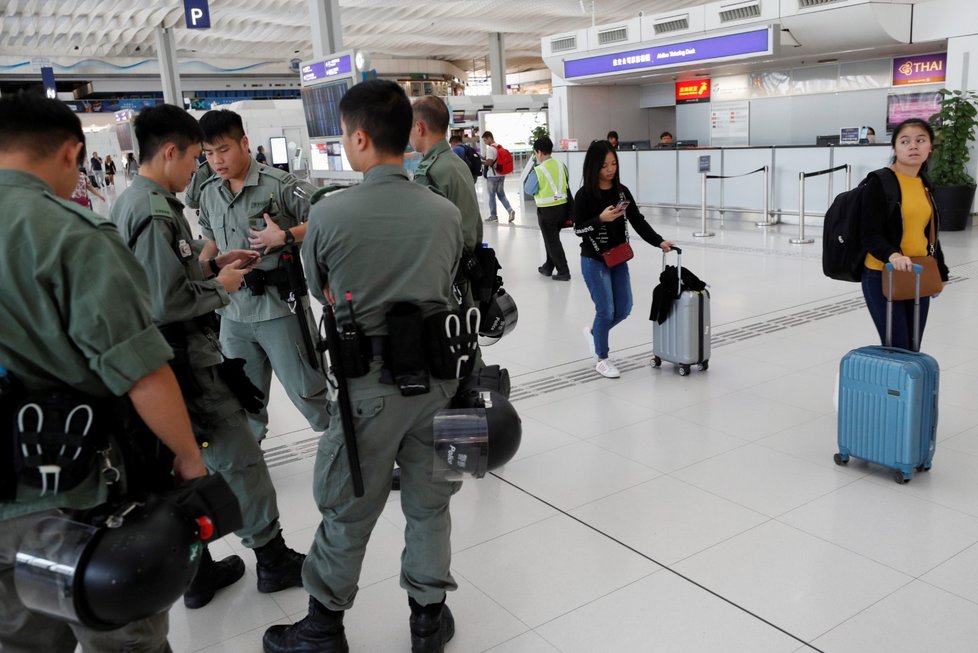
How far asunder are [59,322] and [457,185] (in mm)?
2051

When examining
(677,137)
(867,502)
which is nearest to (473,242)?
(867,502)

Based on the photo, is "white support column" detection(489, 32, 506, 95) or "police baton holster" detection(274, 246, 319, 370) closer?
"police baton holster" detection(274, 246, 319, 370)

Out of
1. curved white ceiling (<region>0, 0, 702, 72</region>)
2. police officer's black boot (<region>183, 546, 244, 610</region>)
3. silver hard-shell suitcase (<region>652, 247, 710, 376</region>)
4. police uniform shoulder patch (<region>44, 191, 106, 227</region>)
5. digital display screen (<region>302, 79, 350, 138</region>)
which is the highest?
curved white ceiling (<region>0, 0, 702, 72</region>)

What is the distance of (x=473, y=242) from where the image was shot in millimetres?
3305

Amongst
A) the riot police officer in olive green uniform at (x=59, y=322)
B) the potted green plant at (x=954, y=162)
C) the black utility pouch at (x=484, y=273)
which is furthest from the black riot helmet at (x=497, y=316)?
the potted green plant at (x=954, y=162)

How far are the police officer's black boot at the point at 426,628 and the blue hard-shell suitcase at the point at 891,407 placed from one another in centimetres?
201

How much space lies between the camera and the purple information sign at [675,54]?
11.7 m

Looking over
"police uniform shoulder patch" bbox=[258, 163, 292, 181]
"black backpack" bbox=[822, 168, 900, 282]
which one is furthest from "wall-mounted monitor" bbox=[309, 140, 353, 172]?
"black backpack" bbox=[822, 168, 900, 282]

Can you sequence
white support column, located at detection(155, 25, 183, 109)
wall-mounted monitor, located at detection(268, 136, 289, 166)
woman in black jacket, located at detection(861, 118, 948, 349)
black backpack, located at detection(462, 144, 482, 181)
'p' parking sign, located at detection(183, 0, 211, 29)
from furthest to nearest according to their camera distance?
1. wall-mounted monitor, located at detection(268, 136, 289, 166)
2. white support column, located at detection(155, 25, 183, 109)
3. 'p' parking sign, located at detection(183, 0, 211, 29)
4. black backpack, located at detection(462, 144, 482, 181)
5. woman in black jacket, located at detection(861, 118, 948, 349)

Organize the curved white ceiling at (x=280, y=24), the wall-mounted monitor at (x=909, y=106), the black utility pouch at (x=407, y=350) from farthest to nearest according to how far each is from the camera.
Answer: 1. the curved white ceiling at (x=280, y=24)
2. the wall-mounted monitor at (x=909, y=106)
3. the black utility pouch at (x=407, y=350)

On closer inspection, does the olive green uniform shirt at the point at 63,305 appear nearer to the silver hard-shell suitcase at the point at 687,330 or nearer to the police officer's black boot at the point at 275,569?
the police officer's black boot at the point at 275,569

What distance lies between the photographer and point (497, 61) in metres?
28.7

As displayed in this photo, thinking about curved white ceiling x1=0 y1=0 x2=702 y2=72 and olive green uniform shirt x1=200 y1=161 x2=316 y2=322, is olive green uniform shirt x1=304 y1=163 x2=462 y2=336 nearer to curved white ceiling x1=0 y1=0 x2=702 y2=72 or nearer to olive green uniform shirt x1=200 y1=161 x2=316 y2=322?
olive green uniform shirt x1=200 y1=161 x2=316 y2=322

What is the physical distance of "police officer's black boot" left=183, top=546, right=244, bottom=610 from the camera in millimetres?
2676
